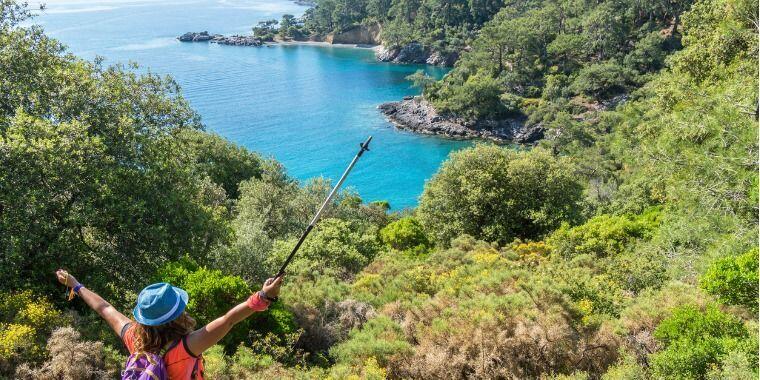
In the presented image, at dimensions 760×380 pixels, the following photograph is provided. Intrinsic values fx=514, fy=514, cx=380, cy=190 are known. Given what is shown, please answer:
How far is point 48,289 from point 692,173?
1900cm

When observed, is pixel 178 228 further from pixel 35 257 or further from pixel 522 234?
pixel 522 234

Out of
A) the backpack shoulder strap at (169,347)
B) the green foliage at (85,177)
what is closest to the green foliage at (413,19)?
the green foliage at (85,177)

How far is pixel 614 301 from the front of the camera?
11656 millimetres

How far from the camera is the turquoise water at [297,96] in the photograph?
192ft

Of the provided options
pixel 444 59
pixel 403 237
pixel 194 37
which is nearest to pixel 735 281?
pixel 403 237

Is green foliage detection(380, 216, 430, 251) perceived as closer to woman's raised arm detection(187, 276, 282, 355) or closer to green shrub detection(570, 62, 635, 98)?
woman's raised arm detection(187, 276, 282, 355)

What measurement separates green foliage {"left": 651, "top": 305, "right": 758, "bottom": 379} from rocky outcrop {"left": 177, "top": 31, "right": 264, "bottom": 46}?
126750 millimetres

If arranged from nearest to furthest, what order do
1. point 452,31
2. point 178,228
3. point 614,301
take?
point 614,301
point 178,228
point 452,31

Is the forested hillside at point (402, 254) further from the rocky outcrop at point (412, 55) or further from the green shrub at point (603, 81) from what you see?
the rocky outcrop at point (412, 55)

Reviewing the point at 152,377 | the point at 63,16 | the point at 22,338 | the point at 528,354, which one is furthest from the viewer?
the point at 63,16

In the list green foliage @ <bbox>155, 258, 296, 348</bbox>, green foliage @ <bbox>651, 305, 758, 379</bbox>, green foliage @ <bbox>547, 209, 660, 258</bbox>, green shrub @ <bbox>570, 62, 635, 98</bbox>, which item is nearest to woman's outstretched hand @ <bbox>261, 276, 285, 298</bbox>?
green foliage @ <bbox>651, 305, 758, 379</bbox>

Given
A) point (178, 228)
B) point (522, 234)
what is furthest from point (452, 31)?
point (178, 228)

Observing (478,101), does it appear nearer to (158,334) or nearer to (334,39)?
(158,334)

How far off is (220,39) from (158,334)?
13466 cm
